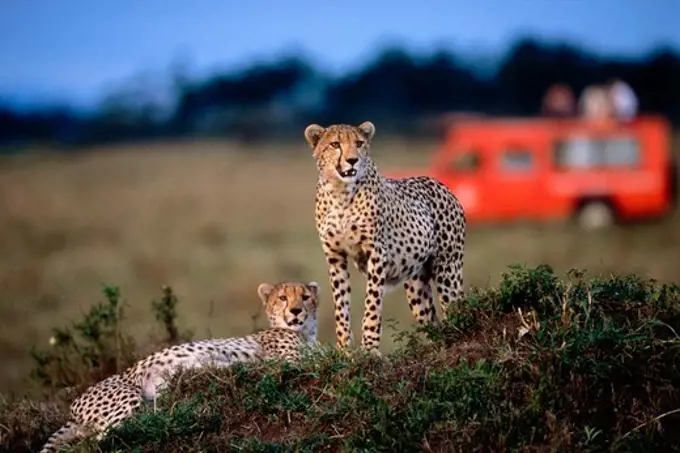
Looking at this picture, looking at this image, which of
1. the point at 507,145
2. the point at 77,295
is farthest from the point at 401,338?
the point at 507,145

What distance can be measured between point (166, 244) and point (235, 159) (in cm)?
1407

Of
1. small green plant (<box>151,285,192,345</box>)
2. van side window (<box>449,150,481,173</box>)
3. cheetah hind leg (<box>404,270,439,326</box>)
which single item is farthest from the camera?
van side window (<box>449,150,481,173</box>)

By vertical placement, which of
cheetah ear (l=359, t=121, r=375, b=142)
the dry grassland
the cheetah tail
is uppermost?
cheetah ear (l=359, t=121, r=375, b=142)

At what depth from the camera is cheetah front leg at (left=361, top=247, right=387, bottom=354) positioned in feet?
21.9

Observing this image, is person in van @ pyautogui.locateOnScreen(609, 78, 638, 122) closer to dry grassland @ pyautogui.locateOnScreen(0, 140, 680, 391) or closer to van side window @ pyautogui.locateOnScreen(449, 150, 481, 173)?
dry grassland @ pyautogui.locateOnScreen(0, 140, 680, 391)


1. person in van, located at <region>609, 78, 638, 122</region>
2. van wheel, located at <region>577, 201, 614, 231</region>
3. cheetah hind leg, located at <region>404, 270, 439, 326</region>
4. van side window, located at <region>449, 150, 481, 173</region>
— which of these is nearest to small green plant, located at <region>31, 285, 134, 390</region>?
cheetah hind leg, located at <region>404, 270, 439, 326</region>

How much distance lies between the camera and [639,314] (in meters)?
6.06

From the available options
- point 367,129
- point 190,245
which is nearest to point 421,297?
point 367,129

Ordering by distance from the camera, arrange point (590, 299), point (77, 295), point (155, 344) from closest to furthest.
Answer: point (590, 299) < point (155, 344) < point (77, 295)

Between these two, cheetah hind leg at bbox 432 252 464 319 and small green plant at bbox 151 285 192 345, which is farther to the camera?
small green plant at bbox 151 285 192 345

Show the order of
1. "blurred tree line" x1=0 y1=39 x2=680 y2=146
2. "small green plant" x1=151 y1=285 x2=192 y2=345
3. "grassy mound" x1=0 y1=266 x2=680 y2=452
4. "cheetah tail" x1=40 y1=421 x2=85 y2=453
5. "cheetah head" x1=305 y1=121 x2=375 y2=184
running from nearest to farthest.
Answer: "grassy mound" x1=0 y1=266 x2=680 y2=452 → "cheetah tail" x1=40 y1=421 x2=85 y2=453 → "cheetah head" x1=305 y1=121 x2=375 y2=184 → "small green plant" x1=151 y1=285 x2=192 y2=345 → "blurred tree line" x1=0 y1=39 x2=680 y2=146

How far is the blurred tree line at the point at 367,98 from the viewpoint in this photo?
137ft

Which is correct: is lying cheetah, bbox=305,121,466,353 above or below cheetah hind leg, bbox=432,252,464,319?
above

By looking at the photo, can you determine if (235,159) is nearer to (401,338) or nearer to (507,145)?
(507,145)
